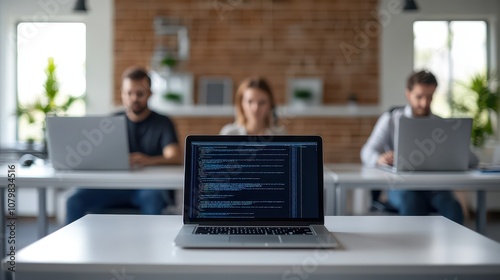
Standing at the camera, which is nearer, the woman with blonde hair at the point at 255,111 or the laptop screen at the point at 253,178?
the laptop screen at the point at 253,178

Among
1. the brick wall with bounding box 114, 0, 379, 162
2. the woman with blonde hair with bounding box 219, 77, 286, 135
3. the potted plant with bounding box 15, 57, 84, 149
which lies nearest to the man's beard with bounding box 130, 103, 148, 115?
the woman with blonde hair with bounding box 219, 77, 286, 135

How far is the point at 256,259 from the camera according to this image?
121cm

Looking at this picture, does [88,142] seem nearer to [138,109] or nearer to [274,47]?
[138,109]

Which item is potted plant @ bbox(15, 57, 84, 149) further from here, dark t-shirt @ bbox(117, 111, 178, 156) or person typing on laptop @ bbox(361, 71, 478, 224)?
person typing on laptop @ bbox(361, 71, 478, 224)

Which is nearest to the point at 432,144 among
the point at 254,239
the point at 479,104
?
the point at 254,239

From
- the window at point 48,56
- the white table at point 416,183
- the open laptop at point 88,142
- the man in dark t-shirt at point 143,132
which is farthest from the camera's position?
the window at point 48,56

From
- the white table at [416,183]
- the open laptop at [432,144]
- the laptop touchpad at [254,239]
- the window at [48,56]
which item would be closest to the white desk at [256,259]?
the laptop touchpad at [254,239]

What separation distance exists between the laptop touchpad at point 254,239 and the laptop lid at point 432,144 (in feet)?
4.20

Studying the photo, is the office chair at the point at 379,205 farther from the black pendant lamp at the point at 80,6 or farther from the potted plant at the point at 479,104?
the potted plant at the point at 479,104

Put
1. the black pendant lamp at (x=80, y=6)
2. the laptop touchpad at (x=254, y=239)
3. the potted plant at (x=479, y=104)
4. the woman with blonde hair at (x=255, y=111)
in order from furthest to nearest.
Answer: the potted plant at (x=479, y=104)
the black pendant lamp at (x=80, y=6)
the woman with blonde hair at (x=255, y=111)
the laptop touchpad at (x=254, y=239)

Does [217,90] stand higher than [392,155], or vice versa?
[217,90]

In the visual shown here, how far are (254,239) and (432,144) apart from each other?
1.41 m

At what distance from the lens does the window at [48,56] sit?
580 centimetres

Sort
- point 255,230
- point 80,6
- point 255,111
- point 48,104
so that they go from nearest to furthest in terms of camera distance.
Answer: point 255,230, point 255,111, point 80,6, point 48,104
